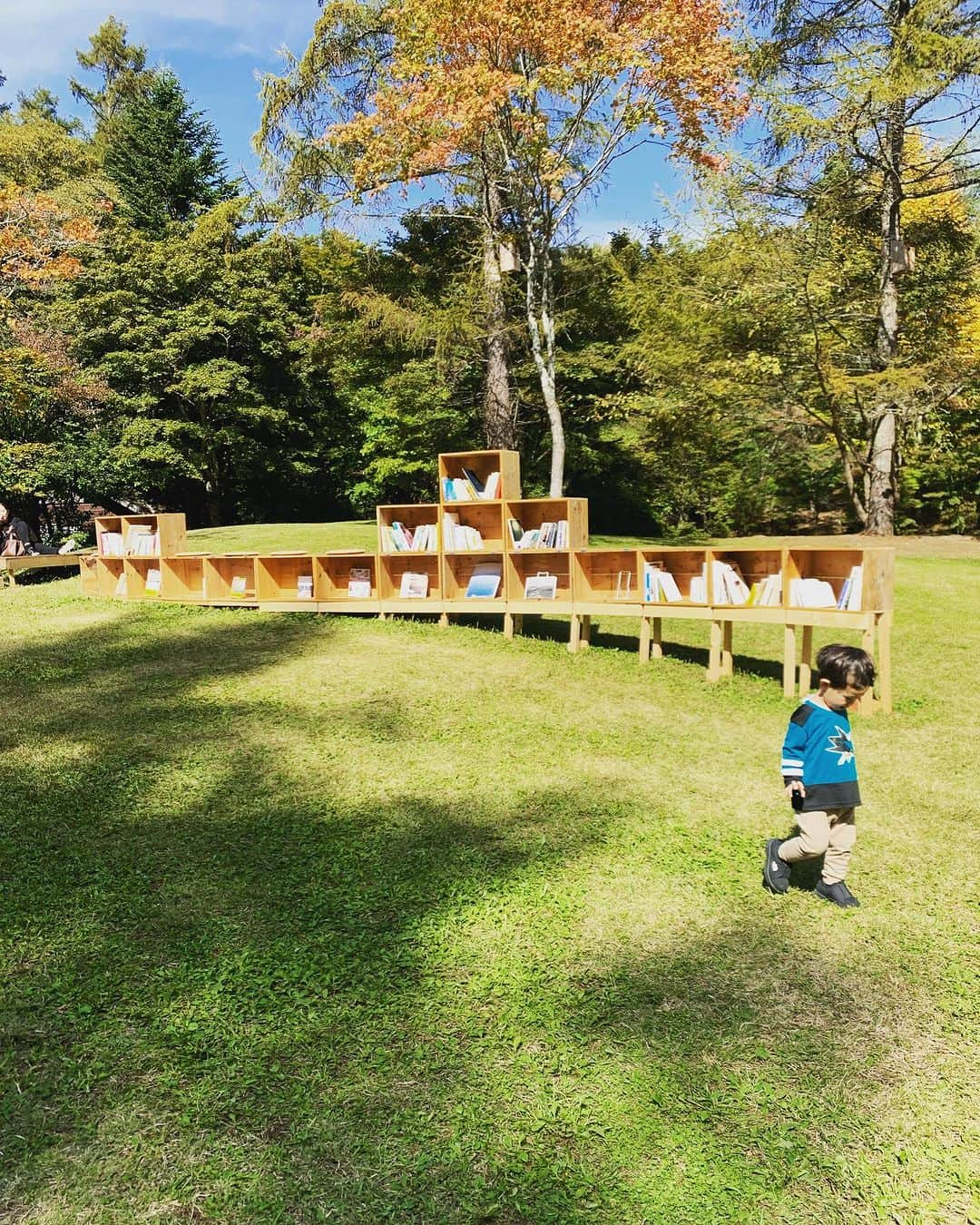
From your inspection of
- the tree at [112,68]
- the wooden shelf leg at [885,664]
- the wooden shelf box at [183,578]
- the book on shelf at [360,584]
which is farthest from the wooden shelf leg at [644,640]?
the tree at [112,68]

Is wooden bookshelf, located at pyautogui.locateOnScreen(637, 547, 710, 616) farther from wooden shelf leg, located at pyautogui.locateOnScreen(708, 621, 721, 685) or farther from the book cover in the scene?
the book cover

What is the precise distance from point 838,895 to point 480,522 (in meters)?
7.04

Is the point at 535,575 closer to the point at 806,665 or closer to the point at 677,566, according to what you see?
the point at 677,566

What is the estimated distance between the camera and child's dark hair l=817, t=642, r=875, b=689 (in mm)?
4344

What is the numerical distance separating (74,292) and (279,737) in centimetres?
2222

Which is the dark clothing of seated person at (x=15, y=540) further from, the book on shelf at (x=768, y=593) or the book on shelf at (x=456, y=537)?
the book on shelf at (x=768, y=593)

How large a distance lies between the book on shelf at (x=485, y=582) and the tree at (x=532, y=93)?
6.09 metres

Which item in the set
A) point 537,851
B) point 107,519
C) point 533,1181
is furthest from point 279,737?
point 107,519

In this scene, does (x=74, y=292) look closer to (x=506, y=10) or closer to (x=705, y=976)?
(x=506, y=10)

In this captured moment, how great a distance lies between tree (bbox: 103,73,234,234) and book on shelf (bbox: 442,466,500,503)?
811 inches

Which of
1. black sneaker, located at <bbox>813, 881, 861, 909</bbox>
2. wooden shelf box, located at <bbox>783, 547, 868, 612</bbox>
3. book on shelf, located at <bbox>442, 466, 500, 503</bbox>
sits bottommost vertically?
black sneaker, located at <bbox>813, 881, 861, 909</bbox>

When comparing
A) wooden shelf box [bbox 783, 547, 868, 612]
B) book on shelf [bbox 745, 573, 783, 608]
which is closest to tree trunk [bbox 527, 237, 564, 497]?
book on shelf [bbox 745, 573, 783, 608]

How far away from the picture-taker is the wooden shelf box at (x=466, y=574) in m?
10.6

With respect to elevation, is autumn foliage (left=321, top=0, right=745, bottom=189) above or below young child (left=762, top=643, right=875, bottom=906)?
above
